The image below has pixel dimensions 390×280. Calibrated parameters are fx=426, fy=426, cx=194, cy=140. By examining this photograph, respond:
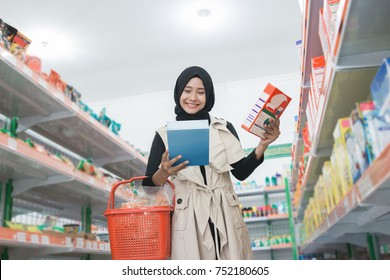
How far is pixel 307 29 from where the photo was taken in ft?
7.05

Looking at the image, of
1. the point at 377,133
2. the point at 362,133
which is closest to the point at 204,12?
the point at 362,133

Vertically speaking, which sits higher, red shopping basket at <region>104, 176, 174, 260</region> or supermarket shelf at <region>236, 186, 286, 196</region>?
supermarket shelf at <region>236, 186, 286, 196</region>

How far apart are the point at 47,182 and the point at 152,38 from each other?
2765mm

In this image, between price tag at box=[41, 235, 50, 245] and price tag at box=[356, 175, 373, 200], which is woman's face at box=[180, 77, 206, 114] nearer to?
price tag at box=[356, 175, 373, 200]

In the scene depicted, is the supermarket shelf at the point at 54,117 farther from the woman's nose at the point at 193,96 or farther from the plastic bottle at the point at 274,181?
the plastic bottle at the point at 274,181

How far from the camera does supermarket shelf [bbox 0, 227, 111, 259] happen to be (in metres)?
2.60

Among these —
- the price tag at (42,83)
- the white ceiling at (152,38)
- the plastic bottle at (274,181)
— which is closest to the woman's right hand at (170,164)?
the price tag at (42,83)

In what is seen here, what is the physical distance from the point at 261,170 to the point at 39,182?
4436 mm

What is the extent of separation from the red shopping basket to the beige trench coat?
0.08 metres

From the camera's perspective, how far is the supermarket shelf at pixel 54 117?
2.98 metres

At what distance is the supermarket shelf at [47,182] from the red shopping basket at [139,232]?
0.51 metres

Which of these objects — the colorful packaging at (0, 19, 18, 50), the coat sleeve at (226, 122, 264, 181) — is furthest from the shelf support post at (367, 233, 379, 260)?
the colorful packaging at (0, 19, 18, 50)
